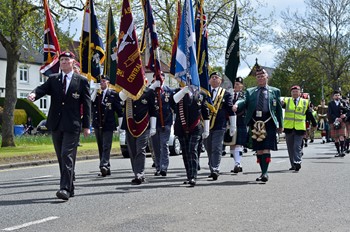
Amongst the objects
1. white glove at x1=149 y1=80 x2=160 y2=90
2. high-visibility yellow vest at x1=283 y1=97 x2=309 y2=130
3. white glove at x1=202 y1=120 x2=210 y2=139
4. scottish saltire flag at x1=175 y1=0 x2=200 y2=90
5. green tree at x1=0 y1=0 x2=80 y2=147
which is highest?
green tree at x1=0 y1=0 x2=80 y2=147

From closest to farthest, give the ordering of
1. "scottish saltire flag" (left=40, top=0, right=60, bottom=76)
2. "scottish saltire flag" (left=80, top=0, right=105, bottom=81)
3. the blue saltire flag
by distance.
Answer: the blue saltire flag, "scottish saltire flag" (left=40, top=0, right=60, bottom=76), "scottish saltire flag" (left=80, top=0, right=105, bottom=81)

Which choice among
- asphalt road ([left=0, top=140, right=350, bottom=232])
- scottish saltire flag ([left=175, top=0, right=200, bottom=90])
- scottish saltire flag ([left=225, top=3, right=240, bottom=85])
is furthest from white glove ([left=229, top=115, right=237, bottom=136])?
scottish saltire flag ([left=225, top=3, right=240, bottom=85])

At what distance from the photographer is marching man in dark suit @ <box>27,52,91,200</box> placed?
8.18 metres

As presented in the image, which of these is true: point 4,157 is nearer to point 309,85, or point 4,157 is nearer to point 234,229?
point 234,229

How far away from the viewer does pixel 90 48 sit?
1262 centimetres

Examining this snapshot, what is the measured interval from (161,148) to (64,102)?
424 centimetres

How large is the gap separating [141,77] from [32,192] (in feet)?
9.10

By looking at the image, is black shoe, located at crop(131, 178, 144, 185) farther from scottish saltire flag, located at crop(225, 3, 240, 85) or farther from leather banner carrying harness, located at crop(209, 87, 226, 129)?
scottish saltire flag, located at crop(225, 3, 240, 85)

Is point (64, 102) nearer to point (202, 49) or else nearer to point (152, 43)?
point (152, 43)

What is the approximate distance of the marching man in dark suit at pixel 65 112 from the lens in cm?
818

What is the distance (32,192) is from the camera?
9.12 m

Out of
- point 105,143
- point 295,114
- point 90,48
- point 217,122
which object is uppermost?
point 90,48

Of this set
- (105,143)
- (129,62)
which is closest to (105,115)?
(105,143)

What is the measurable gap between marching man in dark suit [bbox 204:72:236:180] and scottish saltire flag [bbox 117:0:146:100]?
1688 millimetres
